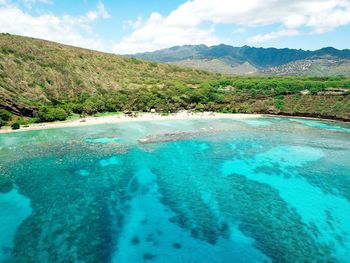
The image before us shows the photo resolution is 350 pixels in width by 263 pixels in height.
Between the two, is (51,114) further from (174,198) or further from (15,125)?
(174,198)

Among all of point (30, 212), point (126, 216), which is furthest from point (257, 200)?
point (30, 212)

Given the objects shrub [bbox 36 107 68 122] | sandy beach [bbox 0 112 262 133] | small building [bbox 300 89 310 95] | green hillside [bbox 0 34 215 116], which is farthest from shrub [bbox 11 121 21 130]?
small building [bbox 300 89 310 95]

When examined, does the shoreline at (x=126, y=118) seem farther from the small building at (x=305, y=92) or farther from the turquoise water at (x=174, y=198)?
the small building at (x=305, y=92)

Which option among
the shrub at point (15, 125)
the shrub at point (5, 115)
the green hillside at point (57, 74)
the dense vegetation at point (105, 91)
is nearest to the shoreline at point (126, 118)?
the shrub at point (15, 125)

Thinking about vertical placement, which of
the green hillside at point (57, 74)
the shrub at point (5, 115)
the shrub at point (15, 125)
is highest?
the green hillside at point (57, 74)

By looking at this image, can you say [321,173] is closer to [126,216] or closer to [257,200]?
[257,200]

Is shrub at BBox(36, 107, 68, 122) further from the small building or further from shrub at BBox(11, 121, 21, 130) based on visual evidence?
the small building

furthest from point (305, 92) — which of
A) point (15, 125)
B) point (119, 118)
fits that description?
point (15, 125)
